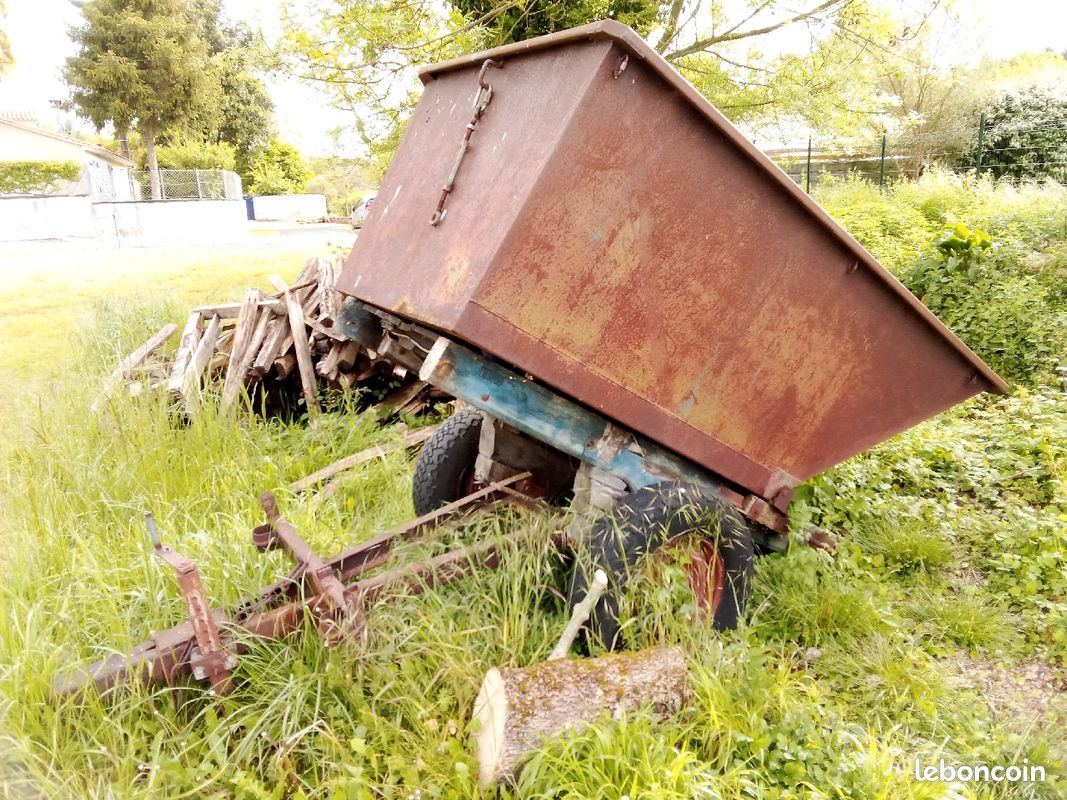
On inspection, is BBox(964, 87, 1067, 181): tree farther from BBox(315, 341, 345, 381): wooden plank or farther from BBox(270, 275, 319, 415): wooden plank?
BBox(270, 275, 319, 415): wooden plank

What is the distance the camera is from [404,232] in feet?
9.78

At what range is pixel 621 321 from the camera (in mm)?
2471

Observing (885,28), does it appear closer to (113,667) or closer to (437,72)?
(437,72)

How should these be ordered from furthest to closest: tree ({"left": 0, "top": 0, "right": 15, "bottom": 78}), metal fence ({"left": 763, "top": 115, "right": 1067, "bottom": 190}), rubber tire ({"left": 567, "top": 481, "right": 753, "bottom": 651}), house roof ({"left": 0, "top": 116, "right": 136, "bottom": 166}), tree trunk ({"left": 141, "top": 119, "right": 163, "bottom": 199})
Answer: tree ({"left": 0, "top": 0, "right": 15, "bottom": 78}), house roof ({"left": 0, "top": 116, "right": 136, "bottom": 166}), tree trunk ({"left": 141, "top": 119, "right": 163, "bottom": 199}), metal fence ({"left": 763, "top": 115, "right": 1067, "bottom": 190}), rubber tire ({"left": 567, "top": 481, "right": 753, "bottom": 651})

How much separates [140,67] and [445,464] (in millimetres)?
33874

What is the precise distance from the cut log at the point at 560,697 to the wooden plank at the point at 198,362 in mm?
3356

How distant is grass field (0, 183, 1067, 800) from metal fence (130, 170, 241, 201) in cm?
2431

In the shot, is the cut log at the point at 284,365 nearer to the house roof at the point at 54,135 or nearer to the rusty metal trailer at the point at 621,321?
the rusty metal trailer at the point at 621,321

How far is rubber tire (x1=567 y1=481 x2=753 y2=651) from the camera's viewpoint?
8.67ft

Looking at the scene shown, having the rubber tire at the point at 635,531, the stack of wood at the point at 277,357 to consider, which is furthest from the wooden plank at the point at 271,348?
the rubber tire at the point at 635,531

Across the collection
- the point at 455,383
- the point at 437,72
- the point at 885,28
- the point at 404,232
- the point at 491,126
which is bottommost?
the point at 455,383

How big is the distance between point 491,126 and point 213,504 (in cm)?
271

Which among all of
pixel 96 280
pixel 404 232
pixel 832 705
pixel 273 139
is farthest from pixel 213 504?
pixel 273 139
